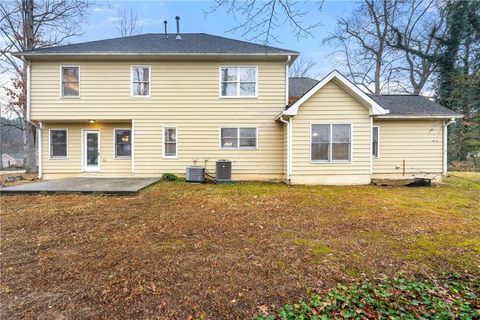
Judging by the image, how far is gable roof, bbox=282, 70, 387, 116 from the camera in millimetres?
9328

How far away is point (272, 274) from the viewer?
3029mm

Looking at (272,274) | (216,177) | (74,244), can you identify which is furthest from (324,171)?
(74,244)

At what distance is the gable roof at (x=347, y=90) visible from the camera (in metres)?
9.33

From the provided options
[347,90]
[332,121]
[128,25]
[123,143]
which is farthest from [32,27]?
[347,90]

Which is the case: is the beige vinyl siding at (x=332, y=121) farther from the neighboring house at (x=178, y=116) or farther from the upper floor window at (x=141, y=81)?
the upper floor window at (x=141, y=81)

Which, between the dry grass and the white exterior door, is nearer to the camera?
the dry grass

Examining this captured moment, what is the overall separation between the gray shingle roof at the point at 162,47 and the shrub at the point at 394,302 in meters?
9.72

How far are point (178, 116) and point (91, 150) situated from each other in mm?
4452

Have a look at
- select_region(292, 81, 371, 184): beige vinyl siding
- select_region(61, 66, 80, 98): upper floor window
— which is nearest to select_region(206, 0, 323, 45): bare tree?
select_region(292, 81, 371, 184): beige vinyl siding

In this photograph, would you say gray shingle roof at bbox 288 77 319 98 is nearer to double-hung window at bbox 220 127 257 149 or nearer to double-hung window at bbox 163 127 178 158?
double-hung window at bbox 220 127 257 149

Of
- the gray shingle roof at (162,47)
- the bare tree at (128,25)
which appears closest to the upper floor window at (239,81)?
the gray shingle roof at (162,47)

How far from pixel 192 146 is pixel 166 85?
2991mm

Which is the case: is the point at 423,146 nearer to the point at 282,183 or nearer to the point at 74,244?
the point at 282,183

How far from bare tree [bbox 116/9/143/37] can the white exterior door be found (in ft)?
53.2
